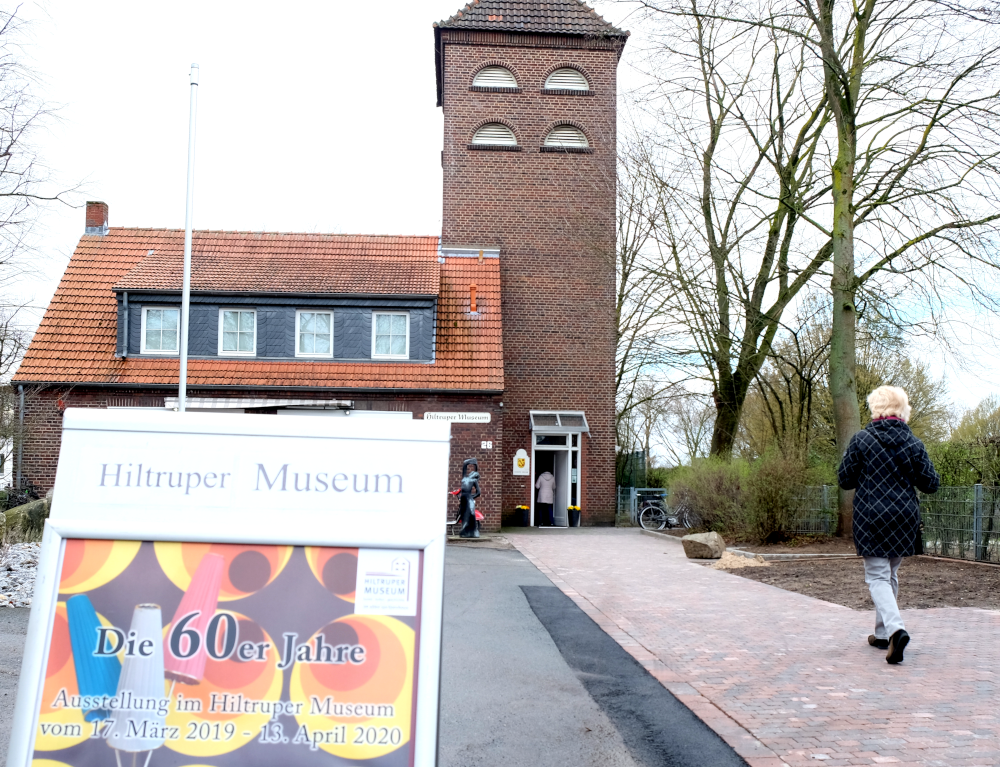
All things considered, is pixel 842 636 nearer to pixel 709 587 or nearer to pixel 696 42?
pixel 709 587

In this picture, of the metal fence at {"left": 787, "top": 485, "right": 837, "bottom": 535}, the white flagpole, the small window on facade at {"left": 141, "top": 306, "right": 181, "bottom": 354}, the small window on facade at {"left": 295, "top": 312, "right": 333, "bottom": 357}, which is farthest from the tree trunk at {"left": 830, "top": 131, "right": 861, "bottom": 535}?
the small window on facade at {"left": 141, "top": 306, "right": 181, "bottom": 354}

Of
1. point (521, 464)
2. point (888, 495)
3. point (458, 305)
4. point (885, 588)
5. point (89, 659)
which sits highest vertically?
point (458, 305)

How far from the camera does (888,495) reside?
6.82 m

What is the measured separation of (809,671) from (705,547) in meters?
9.39

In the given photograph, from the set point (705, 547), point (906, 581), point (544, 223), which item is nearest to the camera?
point (906, 581)

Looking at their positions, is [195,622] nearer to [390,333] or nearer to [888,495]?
[888,495]

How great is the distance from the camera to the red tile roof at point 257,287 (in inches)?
886

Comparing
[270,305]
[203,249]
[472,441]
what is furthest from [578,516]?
[203,249]

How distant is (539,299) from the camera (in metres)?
26.2

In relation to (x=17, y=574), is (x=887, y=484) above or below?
above

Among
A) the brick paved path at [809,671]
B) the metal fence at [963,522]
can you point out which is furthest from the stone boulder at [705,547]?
the brick paved path at [809,671]

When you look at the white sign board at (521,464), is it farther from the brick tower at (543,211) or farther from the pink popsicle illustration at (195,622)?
the pink popsicle illustration at (195,622)

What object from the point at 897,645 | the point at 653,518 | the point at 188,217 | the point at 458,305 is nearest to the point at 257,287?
the point at 188,217

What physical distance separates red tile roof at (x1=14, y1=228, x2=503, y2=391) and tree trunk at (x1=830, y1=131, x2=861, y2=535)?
8.36 m
